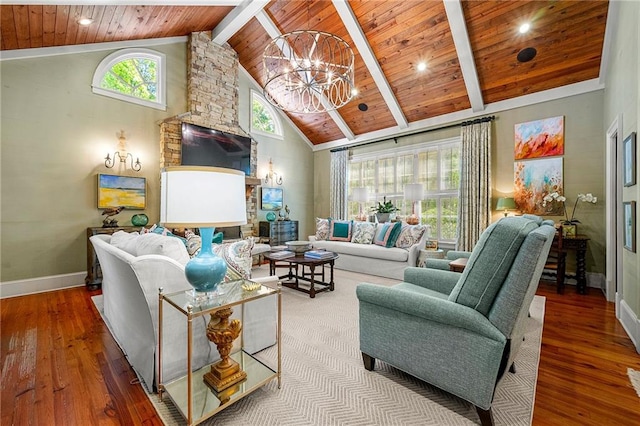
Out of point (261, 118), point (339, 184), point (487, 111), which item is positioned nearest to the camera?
point (487, 111)

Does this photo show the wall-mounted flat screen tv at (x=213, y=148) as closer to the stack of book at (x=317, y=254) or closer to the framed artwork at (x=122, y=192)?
the framed artwork at (x=122, y=192)

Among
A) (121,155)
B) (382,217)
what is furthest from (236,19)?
(382,217)

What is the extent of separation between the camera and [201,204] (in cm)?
143

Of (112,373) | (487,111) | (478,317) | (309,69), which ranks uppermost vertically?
(487,111)

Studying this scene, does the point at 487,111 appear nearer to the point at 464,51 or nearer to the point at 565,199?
the point at 464,51

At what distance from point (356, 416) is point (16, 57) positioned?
5.53m

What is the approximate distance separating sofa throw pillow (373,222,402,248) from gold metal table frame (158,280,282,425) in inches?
134

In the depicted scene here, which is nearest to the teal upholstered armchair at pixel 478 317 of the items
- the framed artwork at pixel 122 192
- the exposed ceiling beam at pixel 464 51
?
the exposed ceiling beam at pixel 464 51

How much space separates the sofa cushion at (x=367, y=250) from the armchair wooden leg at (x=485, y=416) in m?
3.07

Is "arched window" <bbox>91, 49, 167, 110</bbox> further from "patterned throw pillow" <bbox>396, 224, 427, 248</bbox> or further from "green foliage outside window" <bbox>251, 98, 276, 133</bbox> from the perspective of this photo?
"patterned throw pillow" <bbox>396, 224, 427, 248</bbox>

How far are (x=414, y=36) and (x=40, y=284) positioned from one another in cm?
649

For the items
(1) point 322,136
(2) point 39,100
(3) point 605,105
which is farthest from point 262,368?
(1) point 322,136

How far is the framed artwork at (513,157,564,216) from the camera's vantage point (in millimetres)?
4393

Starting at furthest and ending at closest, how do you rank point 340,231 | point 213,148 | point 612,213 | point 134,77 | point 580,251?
point 340,231 → point 213,148 → point 134,77 → point 580,251 → point 612,213
